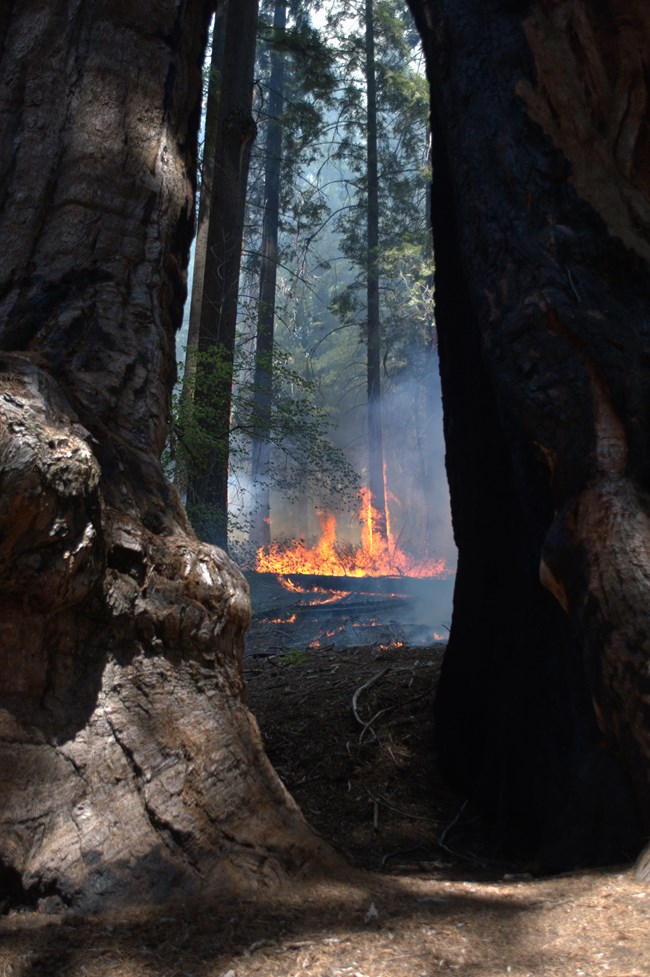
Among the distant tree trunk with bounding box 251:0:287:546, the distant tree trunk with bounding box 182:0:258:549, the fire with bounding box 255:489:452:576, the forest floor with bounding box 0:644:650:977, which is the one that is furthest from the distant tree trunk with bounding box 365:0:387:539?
the forest floor with bounding box 0:644:650:977

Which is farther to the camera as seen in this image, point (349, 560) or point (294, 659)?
point (349, 560)

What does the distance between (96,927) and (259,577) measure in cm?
1415

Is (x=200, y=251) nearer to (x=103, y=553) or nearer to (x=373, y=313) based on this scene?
(x=103, y=553)

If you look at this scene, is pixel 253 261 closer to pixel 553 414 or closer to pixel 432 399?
pixel 432 399

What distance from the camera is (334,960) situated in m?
1.67

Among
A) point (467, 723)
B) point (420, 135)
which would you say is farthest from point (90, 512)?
point (420, 135)

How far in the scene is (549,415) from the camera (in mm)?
3264

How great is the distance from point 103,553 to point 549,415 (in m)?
1.99

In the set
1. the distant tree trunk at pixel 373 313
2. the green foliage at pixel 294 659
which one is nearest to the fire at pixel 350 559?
the distant tree trunk at pixel 373 313

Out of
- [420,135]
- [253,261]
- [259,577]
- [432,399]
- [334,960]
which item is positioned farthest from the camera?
[432,399]

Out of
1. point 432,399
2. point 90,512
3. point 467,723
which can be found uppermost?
point 432,399

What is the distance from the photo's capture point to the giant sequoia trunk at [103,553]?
2.04 metres

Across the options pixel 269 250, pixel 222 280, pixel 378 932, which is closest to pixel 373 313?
pixel 269 250

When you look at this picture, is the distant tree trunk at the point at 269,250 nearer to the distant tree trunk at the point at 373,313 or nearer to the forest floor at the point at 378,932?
the distant tree trunk at the point at 373,313
